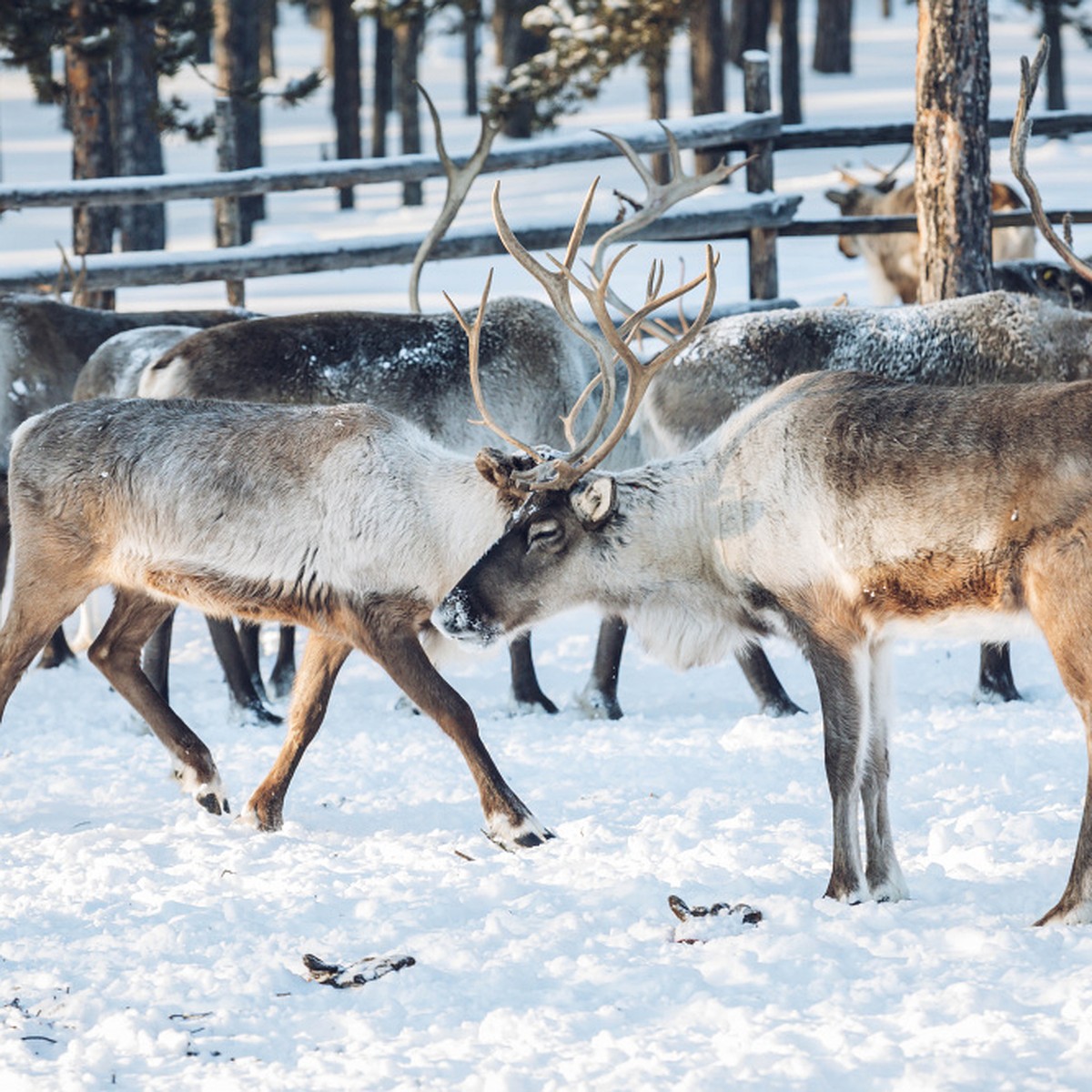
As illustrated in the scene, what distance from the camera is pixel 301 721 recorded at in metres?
4.79

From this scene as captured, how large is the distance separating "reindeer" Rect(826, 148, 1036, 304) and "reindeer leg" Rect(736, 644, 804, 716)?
602cm

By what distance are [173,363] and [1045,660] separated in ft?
11.5

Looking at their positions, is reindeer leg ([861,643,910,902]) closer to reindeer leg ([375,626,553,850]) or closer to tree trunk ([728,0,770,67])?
reindeer leg ([375,626,553,850])

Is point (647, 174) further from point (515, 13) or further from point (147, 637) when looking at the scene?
point (515, 13)

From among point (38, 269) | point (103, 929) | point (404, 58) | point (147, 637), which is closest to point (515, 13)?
point (404, 58)

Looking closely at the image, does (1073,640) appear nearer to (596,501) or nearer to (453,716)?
(596,501)

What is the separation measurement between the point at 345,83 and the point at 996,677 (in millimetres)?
15531

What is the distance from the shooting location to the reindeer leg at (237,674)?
612cm

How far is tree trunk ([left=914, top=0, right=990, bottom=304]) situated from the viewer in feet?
24.7

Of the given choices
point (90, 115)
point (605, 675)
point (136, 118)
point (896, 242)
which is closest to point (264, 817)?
point (605, 675)

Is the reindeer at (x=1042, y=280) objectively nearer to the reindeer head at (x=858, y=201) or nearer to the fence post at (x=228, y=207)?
the fence post at (x=228, y=207)

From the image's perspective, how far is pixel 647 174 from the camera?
22.2ft

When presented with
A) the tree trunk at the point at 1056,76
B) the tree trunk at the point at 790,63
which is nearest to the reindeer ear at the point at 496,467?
the tree trunk at the point at 790,63

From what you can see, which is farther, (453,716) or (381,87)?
(381,87)
